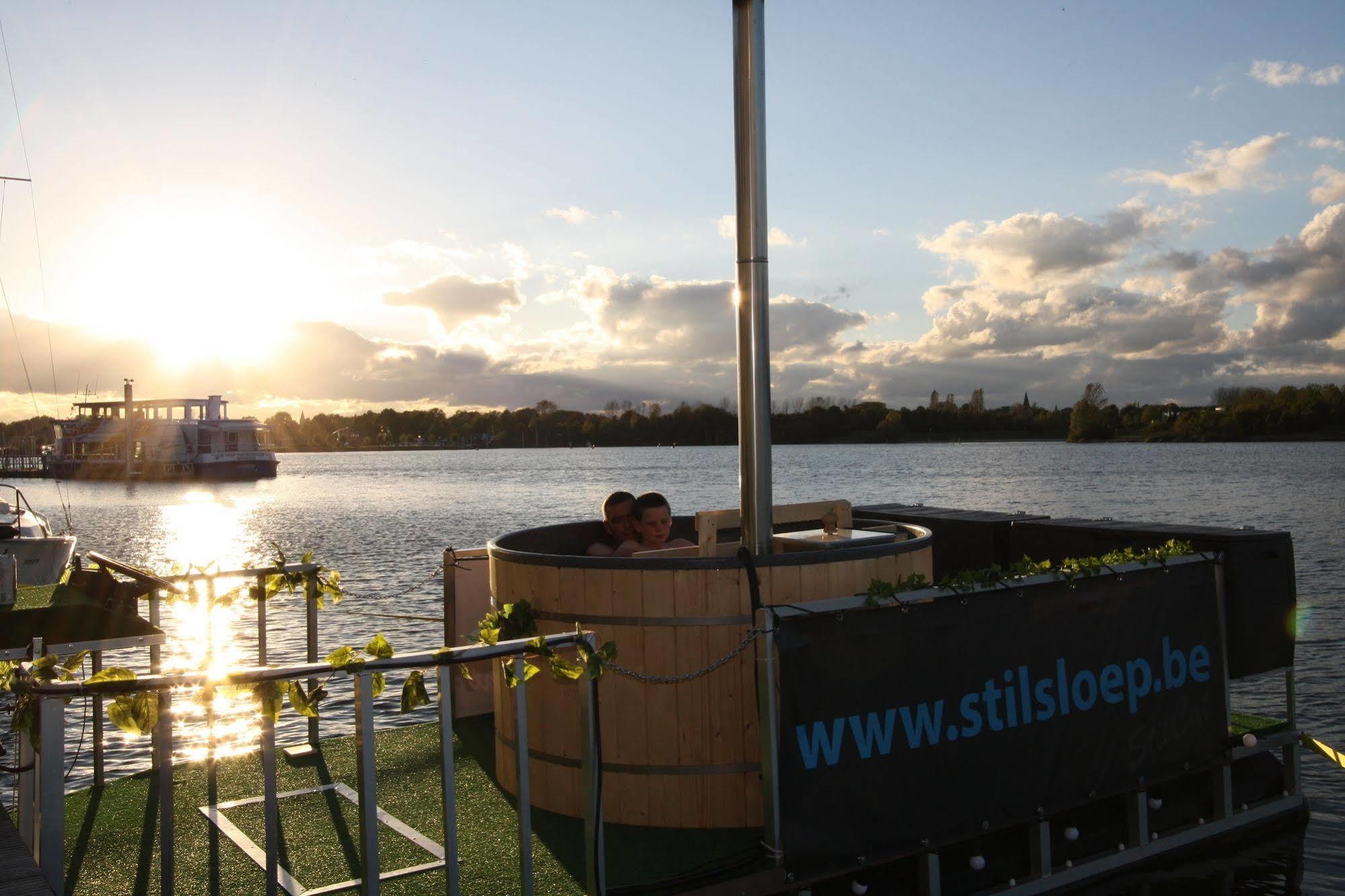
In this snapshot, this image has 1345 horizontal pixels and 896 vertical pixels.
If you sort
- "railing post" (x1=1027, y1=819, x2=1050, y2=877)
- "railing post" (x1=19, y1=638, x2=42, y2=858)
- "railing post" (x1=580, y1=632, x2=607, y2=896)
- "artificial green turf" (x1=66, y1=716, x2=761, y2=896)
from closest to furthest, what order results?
1. "railing post" (x1=580, y1=632, x2=607, y2=896)
2. "railing post" (x1=19, y1=638, x2=42, y2=858)
3. "artificial green turf" (x1=66, y1=716, x2=761, y2=896)
4. "railing post" (x1=1027, y1=819, x2=1050, y2=877)

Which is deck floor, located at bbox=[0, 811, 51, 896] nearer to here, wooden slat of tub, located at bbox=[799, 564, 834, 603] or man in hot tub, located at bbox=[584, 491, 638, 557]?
wooden slat of tub, located at bbox=[799, 564, 834, 603]

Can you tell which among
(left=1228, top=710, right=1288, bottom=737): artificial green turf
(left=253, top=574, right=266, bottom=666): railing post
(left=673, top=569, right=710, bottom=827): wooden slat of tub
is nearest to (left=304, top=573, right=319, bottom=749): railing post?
(left=253, top=574, right=266, bottom=666): railing post

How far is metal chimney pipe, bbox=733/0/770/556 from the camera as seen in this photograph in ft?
19.2

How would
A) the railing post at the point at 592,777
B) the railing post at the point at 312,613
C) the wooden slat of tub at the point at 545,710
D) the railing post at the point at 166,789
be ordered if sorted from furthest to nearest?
1. the railing post at the point at 312,613
2. the wooden slat of tub at the point at 545,710
3. the railing post at the point at 592,777
4. the railing post at the point at 166,789

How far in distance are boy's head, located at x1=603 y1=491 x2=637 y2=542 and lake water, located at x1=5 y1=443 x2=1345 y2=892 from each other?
12.7ft

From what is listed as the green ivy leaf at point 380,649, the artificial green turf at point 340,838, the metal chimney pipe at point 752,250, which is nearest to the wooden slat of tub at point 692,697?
the artificial green turf at point 340,838

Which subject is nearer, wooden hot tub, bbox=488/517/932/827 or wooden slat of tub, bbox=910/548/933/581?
wooden hot tub, bbox=488/517/932/827

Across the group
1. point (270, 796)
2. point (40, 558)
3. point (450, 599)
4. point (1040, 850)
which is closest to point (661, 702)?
point (270, 796)

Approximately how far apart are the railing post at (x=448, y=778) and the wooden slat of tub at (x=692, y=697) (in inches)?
68.4

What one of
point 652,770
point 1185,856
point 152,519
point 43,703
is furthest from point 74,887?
point 152,519

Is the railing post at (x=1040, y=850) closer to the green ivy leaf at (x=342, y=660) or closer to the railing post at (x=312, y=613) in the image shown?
the green ivy leaf at (x=342, y=660)

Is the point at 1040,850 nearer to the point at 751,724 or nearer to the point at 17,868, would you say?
the point at 751,724

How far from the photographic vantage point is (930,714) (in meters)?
5.62

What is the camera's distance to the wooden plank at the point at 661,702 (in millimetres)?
5633
